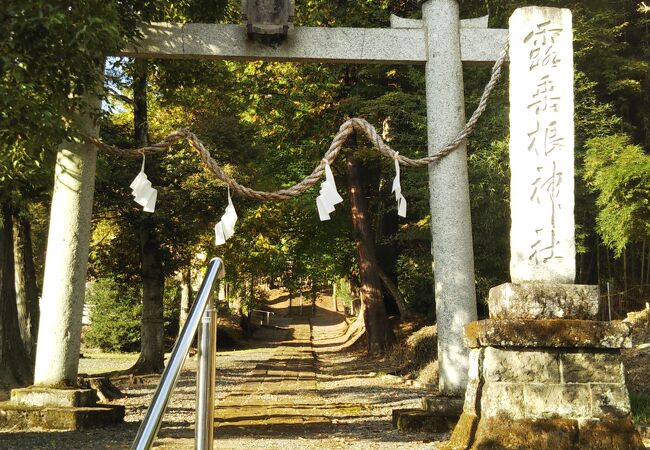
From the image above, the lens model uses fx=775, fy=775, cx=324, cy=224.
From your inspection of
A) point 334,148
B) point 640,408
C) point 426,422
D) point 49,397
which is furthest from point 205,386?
point 640,408

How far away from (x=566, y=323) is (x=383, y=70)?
12.9 meters

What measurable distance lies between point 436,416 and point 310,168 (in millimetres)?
12951

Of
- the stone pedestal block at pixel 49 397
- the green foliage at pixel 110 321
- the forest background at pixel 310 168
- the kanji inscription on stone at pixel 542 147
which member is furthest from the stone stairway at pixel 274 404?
the green foliage at pixel 110 321

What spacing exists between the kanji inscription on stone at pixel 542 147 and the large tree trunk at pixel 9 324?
8.99m

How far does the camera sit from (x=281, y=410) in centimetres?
959

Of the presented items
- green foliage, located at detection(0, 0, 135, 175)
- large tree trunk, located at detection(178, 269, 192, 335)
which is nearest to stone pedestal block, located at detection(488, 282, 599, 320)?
green foliage, located at detection(0, 0, 135, 175)

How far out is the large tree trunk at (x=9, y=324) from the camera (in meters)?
12.2

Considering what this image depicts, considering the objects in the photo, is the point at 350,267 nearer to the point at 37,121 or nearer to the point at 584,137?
the point at 584,137

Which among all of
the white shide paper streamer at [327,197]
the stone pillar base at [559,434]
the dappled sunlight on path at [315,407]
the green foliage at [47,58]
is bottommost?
the dappled sunlight on path at [315,407]

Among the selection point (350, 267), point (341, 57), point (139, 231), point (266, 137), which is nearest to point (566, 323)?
point (341, 57)

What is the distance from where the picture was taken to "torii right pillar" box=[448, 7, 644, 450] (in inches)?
201

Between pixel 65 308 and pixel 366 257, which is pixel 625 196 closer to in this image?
pixel 366 257

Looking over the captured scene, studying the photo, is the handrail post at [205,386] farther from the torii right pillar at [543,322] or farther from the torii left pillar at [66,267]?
the torii left pillar at [66,267]

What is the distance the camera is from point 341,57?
8164mm
